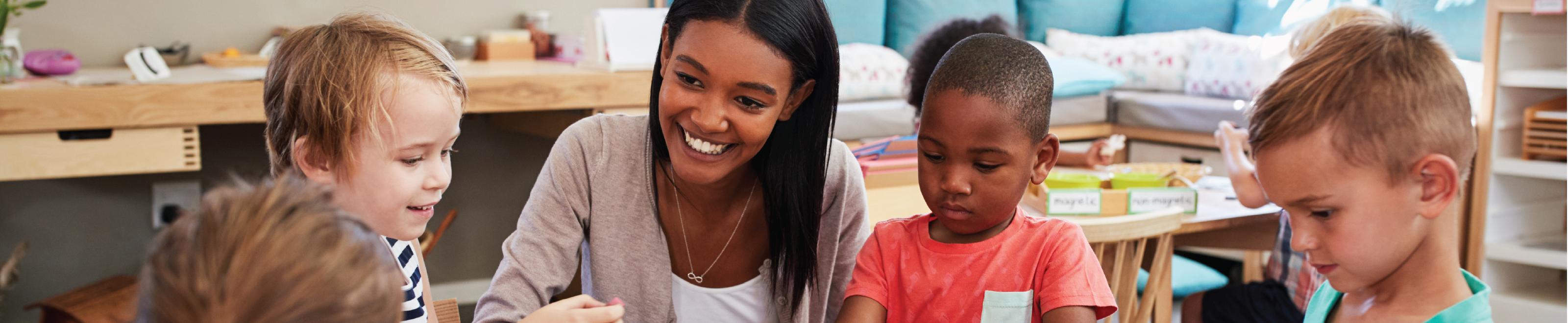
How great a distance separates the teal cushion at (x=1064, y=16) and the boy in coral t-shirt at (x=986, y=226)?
2.85 meters

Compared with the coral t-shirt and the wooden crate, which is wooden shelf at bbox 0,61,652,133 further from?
the wooden crate

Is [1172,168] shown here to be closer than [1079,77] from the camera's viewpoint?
Yes

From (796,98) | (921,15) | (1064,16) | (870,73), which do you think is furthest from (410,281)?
(1064,16)

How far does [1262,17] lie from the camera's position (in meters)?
3.44

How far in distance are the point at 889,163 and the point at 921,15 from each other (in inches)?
74.2

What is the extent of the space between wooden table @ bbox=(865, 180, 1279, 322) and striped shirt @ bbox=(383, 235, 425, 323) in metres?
0.75

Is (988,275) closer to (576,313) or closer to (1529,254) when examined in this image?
(576,313)

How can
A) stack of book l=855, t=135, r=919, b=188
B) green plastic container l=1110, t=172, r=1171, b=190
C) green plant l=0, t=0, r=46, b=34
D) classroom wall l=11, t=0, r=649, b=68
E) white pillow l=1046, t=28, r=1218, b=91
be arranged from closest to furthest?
stack of book l=855, t=135, r=919, b=188 < green plastic container l=1110, t=172, r=1171, b=190 < green plant l=0, t=0, r=46, b=34 < classroom wall l=11, t=0, r=649, b=68 < white pillow l=1046, t=28, r=1218, b=91

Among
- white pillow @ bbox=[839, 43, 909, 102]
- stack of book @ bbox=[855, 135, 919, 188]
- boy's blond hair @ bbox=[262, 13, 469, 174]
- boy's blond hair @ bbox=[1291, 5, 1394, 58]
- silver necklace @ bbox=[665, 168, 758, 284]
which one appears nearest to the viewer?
boy's blond hair @ bbox=[262, 13, 469, 174]

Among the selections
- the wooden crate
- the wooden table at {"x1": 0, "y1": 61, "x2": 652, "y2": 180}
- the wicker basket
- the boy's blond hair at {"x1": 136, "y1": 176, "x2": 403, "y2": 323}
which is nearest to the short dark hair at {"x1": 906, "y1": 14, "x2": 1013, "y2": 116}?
the wicker basket

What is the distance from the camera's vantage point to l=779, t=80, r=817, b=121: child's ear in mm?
989

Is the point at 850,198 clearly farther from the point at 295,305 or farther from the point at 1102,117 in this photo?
the point at 1102,117

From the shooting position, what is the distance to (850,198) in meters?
1.14

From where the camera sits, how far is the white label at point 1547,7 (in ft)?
6.81
